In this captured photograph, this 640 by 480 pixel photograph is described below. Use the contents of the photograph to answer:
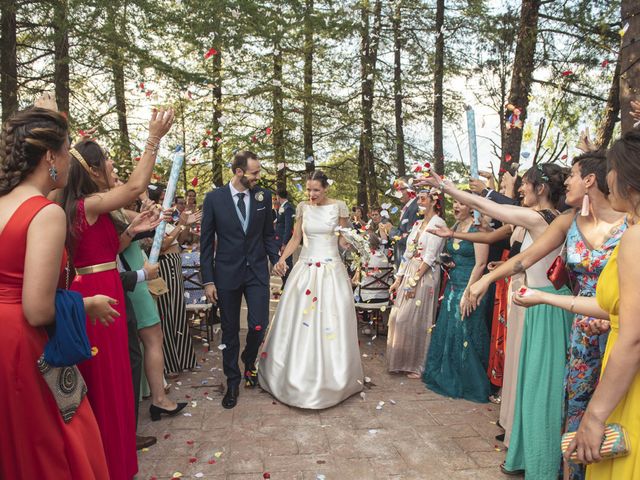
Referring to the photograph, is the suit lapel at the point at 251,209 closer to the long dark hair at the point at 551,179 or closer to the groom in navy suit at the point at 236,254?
the groom in navy suit at the point at 236,254

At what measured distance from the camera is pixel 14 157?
209cm

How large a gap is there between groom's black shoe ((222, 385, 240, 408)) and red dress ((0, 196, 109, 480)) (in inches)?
107

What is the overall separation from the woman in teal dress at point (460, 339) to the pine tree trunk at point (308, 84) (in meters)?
9.50

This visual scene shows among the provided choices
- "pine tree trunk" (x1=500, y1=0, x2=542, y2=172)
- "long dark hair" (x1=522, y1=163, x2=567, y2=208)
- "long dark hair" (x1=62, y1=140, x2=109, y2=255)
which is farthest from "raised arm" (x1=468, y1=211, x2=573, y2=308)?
"pine tree trunk" (x1=500, y1=0, x2=542, y2=172)

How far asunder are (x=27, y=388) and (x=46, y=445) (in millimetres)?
254

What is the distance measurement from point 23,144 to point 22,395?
3.40 feet

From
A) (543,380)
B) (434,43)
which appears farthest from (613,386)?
(434,43)

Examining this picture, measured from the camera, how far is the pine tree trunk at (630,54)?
4691 millimetres

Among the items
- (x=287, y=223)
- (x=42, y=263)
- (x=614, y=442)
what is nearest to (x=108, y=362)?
(x=42, y=263)

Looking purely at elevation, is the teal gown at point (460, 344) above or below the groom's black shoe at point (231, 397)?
above

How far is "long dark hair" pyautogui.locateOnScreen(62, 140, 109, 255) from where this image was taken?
3.04m

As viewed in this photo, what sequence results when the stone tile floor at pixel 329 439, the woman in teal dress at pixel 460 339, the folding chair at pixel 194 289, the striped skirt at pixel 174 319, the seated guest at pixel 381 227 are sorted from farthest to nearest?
the seated guest at pixel 381 227 → the folding chair at pixel 194 289 → the striped skirt at pixel 174 319 → the woman in teal dress at pixel 460 339 → the stone tile floor at pixel 329 439

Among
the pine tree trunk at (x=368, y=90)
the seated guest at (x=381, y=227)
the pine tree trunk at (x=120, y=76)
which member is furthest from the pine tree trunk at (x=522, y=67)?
the pine tree trunk at (x=120, y=76)

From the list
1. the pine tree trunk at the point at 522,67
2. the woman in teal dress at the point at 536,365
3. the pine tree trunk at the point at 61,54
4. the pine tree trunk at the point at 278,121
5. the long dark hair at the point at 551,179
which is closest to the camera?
the woman in teal dress at the point at 536,365
